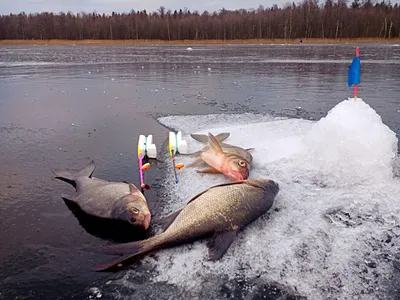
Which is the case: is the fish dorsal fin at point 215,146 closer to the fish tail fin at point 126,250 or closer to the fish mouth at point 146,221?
A: the fish mouth at point 146,221

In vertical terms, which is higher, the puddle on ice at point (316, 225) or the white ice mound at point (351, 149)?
the white ice mound at point (351, 149)

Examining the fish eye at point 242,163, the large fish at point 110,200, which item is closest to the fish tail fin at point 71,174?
the large fish at point 110,200

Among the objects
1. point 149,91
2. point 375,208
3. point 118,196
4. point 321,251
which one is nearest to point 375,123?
point 375,208

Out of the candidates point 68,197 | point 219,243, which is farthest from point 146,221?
point 68,197

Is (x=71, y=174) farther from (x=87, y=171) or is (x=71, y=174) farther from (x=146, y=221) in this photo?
(x=146, y=221)

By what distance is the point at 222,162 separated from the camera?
511cm

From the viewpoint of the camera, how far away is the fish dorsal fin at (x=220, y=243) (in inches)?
133

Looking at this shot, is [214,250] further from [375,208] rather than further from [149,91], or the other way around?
[149,91]

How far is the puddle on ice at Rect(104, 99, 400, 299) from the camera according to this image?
10.1 ft

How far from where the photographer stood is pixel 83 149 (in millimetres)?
6492

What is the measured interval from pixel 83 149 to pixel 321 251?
14.8 ft

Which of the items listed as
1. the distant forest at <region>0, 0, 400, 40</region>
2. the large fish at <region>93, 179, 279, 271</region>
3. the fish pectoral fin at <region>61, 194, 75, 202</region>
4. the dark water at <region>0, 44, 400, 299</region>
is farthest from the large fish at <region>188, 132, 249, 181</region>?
the distant forest at <region>0, 0, 400, 40</region>

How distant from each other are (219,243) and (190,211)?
1.54ft

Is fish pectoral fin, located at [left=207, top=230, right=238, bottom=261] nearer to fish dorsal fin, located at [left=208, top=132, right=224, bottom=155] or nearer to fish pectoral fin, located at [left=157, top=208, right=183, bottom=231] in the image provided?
fish pectoral fin, located at [left=157, top=208, right=183, bottom=231]
